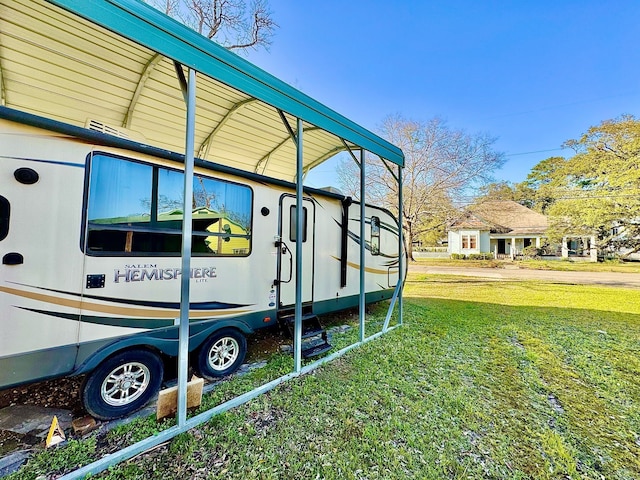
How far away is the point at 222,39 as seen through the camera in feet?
33.2

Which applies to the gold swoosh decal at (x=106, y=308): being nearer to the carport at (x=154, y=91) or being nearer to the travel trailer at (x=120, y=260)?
the travel trailer at (x=120, y=260)

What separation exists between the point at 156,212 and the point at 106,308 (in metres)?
1.02

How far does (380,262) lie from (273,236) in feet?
10.7

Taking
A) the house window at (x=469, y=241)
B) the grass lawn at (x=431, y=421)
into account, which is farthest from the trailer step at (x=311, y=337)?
the house window at (x=469, y=241)

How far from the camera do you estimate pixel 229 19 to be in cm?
991

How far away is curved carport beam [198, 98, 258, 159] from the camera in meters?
4.28

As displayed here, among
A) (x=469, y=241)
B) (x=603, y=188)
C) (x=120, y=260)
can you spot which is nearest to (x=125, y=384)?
(x=120, y=260)

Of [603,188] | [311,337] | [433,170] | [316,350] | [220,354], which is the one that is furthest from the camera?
[603,188]

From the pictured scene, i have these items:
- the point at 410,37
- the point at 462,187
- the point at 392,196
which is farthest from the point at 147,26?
the point at 410,37

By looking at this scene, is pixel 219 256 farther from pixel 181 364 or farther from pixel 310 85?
pixel 310 85

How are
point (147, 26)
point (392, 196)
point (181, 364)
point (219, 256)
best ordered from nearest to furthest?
point (147, 26) < point (181, 364) < point (219, 256) < point (392, 196)

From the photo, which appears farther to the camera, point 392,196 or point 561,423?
point 392,196

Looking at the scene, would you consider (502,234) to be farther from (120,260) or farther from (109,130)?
(120,260)

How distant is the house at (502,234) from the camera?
25.5 m
